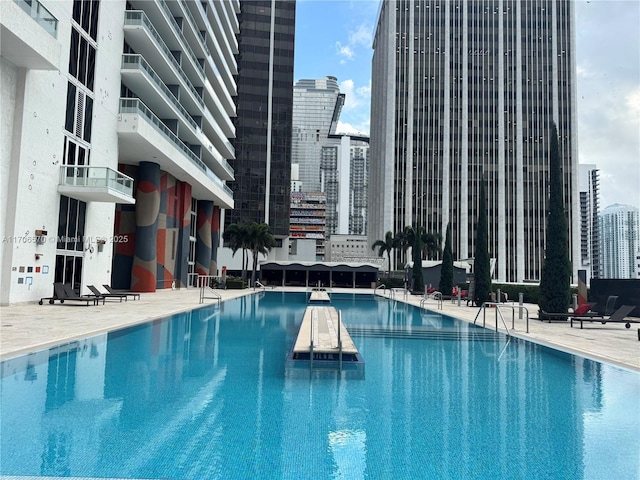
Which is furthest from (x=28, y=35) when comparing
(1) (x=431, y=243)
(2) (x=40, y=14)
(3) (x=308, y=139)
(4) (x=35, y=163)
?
(3) (x=308, y=139)

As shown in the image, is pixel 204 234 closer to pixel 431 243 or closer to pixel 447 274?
pixel 447 274

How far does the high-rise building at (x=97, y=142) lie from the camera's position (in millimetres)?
17047

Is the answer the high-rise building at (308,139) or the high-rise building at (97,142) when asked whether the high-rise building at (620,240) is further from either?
the high-rise building at (97,142)

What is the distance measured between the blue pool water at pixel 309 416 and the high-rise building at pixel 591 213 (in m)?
137

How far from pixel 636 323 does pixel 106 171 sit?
22670mm

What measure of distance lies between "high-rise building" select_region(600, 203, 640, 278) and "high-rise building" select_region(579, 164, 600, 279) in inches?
79.0

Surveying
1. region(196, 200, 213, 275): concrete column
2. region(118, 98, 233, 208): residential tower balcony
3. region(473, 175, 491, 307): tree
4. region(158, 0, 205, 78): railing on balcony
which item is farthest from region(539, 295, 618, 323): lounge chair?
region(196, 200, 213, 275): concrete column

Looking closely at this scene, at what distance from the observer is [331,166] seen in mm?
186250

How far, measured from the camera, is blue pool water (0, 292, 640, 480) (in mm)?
4191

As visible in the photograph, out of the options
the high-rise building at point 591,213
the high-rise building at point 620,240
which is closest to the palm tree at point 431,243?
the high-rise building at point 591,213

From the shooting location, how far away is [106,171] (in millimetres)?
20750

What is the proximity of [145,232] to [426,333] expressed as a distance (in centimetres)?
2163

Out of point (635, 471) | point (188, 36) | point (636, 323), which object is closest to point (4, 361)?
point (635, 471)

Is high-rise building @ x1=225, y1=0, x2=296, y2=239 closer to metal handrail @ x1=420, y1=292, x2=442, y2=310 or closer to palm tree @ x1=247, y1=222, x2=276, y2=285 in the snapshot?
palm tree @ x1=247, y1=222, x2=276, y2=285
